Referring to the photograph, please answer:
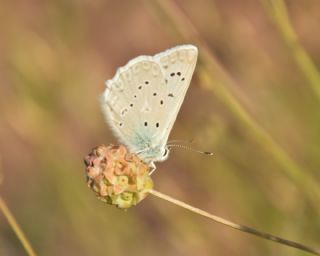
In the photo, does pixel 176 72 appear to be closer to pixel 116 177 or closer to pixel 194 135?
pixel 116 177

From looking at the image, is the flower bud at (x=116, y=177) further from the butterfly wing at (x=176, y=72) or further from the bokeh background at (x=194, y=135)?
the bokeh background at (x=194, y=135)

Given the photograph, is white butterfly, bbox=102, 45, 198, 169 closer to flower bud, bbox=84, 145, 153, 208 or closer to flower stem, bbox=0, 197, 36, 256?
flower bud, bbox=84, 145, 153, 208

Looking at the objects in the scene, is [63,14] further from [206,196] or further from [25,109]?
[206,196]

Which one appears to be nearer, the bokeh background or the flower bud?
the flower bud

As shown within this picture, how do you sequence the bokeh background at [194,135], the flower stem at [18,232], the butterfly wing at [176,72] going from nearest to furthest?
the flower stem at [18,232], the butterfly wing at [176,72], the bokeh background at [194,135]

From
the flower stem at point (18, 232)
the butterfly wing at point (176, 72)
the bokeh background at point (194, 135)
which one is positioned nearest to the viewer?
the flower stem at point (18, 232)

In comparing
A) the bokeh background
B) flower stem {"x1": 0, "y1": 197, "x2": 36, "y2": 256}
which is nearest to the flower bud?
flower stem {"x1": 0, "y1": 197, "x2": 36, "y2": 256}

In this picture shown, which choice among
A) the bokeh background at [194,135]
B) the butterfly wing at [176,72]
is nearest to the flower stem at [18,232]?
the butterfly wing at [176,72]

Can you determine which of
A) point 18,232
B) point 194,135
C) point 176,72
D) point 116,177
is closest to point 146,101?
point 176,72
